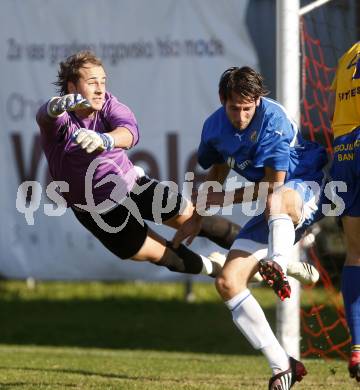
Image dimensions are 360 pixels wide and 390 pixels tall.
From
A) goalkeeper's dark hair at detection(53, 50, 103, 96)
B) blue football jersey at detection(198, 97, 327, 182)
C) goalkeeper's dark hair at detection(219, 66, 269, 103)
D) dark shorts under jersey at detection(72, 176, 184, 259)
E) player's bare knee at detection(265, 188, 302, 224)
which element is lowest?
dark shorts under jersey at detection(72, 176, 184, 259)

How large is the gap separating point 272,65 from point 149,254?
3.58 m

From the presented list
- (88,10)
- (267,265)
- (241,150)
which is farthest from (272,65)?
(267,265)

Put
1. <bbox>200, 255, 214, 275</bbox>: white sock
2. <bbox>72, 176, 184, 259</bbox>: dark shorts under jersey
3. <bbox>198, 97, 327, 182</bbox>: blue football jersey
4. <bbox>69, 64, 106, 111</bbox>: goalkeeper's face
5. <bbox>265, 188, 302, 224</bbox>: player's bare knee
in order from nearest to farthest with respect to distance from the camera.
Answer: <bbox>265, 188, 302, 224</bbox>: player's bare knee, <bbox>198, 97, 327, 182</bbox>: blue football jersey, <bbox>69, 64, 106, 111</bbox>: goalkeeper's face, <bbox>72, 176, 184, 259</bbox>: dark shorts under jersey, <bbox>200, 255, 214, 275</bbox>: white sock

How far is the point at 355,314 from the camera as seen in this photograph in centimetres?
526

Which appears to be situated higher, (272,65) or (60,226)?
(272,65)

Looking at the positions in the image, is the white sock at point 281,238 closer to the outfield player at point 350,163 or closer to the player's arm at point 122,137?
the outfield player at point 350,163

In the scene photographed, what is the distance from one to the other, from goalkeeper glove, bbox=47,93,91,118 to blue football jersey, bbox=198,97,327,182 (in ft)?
2.56

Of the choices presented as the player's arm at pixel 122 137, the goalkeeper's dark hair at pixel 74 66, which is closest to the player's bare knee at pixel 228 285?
the player's arm at pixel 122 137

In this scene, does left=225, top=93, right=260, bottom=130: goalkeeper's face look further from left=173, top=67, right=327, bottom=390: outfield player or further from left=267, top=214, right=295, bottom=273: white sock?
left=267, top=214, right=295, bottom=273: white sock

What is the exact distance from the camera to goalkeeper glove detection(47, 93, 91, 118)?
16.4 ft

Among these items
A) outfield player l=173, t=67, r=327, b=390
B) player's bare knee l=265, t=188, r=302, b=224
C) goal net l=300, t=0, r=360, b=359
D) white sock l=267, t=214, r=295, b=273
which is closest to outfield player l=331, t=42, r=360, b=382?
outfield player l=173, t=67, r=327, b=390

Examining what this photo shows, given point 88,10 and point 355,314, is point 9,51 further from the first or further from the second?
point 355,314

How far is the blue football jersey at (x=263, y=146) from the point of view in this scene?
17.2 feet

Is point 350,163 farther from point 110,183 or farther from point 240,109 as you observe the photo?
point 110,183
